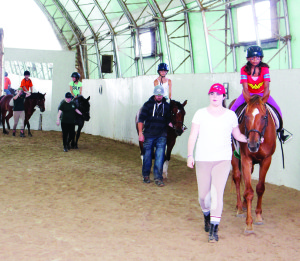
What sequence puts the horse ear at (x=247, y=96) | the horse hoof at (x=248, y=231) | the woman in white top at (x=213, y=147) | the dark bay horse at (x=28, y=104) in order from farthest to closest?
the dark bay horse at (x=28, y=104) < the horse ear at (x=247, y=96) < the horse hoof at (x=248, y=231) < the woman in white top at (x=213, y=147)

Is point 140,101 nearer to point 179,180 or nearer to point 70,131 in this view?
point 70,131

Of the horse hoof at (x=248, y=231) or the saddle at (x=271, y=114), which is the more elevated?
the saddle at (x=271, y=114)

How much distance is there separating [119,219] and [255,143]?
197cm

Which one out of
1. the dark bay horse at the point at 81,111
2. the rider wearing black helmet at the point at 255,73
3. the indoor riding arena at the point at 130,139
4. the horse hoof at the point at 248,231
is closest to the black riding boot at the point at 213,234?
the indoor riding arena at the point at 130,139

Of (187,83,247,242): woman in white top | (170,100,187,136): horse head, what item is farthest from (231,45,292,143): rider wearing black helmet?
(170,100,187,136): horse head

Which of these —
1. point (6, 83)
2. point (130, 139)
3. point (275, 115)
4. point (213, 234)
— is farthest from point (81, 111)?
point (213, 234)

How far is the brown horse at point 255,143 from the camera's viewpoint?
5406mm

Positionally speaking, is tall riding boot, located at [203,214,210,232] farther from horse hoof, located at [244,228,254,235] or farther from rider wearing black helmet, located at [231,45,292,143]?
rider wearing black helmet, located at [231,45,292,143]

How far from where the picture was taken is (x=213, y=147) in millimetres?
4910

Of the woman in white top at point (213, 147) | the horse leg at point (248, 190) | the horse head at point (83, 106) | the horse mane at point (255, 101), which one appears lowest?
the horse leg at point (248, 190)

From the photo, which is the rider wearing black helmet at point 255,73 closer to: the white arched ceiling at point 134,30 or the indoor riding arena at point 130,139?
the indoor riding arena at point 130,139

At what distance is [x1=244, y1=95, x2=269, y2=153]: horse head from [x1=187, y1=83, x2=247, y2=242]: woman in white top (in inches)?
19.1

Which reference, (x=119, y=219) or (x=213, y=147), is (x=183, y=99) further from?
(x=213, y=147)

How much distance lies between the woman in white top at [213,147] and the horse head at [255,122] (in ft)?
1.59
